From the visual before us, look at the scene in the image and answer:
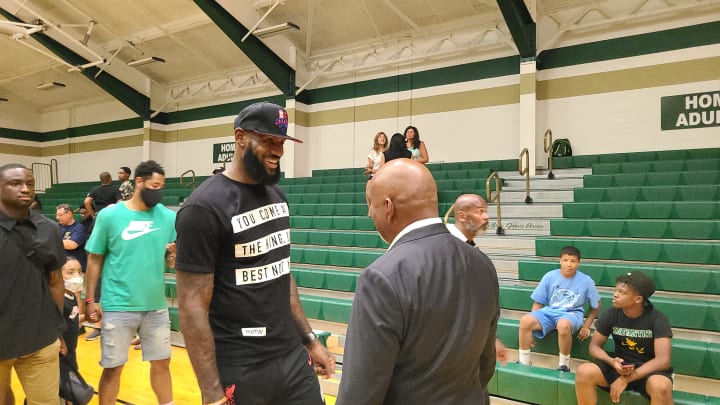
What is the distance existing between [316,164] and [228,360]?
10754 mm

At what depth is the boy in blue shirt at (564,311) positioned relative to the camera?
3752mm

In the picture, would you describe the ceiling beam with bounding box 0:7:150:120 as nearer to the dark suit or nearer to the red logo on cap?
the red logo on cap

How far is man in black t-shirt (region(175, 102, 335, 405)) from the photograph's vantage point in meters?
1.59

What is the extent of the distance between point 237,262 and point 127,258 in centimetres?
157

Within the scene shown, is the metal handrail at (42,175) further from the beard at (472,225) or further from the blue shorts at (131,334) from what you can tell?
the beard at (472,225)

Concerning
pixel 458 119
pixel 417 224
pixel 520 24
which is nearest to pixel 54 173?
pixel 458 119

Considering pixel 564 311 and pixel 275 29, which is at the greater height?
pixel 275 29

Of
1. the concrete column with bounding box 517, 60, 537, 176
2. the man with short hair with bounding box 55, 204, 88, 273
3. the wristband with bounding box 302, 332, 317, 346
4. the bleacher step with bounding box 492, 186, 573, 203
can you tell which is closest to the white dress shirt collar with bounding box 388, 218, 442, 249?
the wristband with bounding box 302, 332, 317, 346

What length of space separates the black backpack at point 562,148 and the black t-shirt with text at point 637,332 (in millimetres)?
6079

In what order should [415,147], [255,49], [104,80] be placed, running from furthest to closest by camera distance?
[104,80] < [255,49] < [415,147]

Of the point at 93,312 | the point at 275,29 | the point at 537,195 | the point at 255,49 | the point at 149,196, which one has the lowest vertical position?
the point at 93,312

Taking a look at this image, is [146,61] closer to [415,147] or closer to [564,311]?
[415,147]

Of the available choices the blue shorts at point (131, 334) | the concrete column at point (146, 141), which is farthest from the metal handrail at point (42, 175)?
the blue shorts at point (131, 334)

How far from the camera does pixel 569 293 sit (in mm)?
3961
